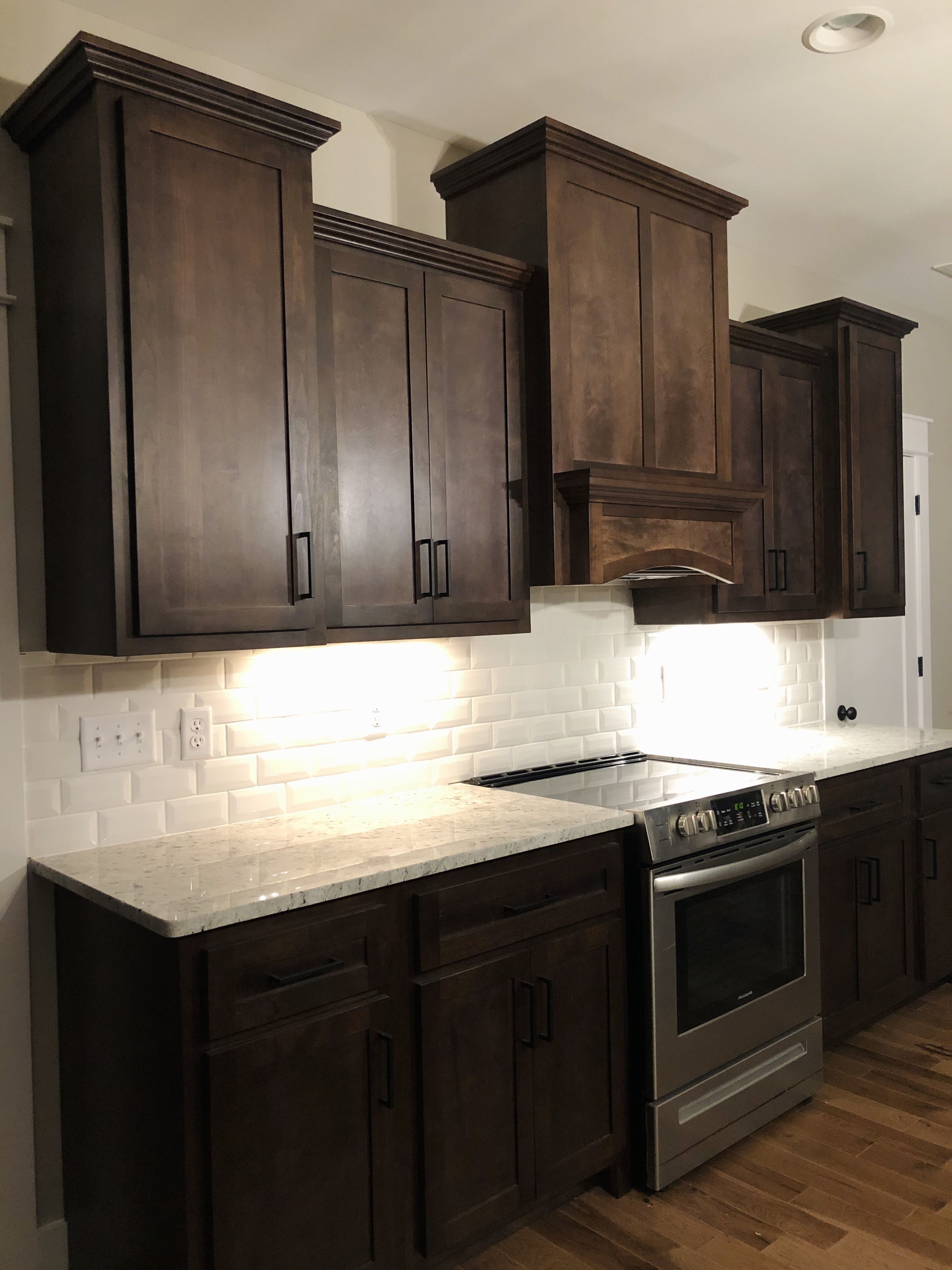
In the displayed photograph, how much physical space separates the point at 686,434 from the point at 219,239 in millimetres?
1584

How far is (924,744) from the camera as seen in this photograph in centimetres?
380

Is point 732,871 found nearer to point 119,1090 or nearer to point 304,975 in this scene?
point 304,975

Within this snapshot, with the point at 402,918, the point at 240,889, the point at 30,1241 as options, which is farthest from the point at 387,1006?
the point at 30,1241

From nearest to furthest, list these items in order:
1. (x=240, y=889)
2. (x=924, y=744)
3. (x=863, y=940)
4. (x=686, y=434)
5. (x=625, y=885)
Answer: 1. (x=240, y=889)
2. (x=625, y=885)
3. (x=686, y=434)
4. (x=863, y=940)
5. (x=924, y=744)

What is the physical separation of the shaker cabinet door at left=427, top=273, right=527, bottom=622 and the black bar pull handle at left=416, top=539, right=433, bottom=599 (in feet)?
0.04

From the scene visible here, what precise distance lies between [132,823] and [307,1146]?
34.6 inches

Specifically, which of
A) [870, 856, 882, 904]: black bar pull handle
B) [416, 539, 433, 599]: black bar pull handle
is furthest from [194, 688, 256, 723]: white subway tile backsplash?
[870, 856, 882, 904]: black bar pull handle

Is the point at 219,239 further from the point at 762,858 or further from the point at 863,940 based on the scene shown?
the point at 863,940

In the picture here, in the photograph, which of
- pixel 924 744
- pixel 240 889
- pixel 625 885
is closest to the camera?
pixel 240 889

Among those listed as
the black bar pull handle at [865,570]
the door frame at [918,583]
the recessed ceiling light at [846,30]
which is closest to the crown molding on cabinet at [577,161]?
the recessed ceiling light at [846,30]

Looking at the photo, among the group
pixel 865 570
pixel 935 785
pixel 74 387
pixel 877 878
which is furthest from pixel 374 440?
pixel 935 785

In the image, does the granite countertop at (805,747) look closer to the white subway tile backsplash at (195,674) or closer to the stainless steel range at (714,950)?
the stainless steel range at (714,950)

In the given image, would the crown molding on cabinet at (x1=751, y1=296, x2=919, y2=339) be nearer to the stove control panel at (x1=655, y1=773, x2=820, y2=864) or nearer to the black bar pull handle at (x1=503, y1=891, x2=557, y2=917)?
the stove control panel at (x1=655, y1=773, x2=820, y2=864)

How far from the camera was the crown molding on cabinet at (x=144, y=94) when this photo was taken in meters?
2.00
